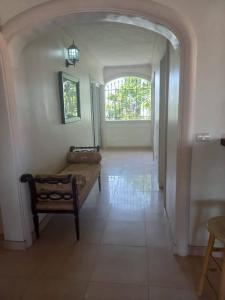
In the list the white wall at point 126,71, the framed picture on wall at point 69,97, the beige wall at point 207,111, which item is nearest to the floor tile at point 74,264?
the beige wall at point 207,111

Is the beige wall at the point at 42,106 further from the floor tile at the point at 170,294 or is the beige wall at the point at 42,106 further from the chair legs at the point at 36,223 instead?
the floor tile at the point at 170,294

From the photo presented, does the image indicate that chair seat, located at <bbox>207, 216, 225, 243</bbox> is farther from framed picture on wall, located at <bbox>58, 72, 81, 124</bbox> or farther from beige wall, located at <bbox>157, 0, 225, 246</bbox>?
framed picture on wall, located at <bbox>58, 72, 81, 124</bbox>

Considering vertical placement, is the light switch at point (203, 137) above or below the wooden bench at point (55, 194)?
above

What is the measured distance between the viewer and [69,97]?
373cm

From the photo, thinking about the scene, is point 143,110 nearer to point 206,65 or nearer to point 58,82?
point 58,82

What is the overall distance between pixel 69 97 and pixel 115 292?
2908 mm

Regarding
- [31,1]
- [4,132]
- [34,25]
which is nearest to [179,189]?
[4,132]

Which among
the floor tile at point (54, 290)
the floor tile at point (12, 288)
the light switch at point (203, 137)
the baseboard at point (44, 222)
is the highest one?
the light switch at point (203, 137)

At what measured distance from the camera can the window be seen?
288 inches

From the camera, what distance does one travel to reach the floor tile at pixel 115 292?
5.50ft

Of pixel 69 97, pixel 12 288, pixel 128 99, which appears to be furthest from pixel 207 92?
pixel 128 99

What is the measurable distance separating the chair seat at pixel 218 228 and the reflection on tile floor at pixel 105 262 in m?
0.58

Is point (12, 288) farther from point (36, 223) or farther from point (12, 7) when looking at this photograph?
point (12, 7)

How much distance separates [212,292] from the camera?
66.4 inches
